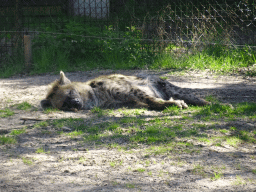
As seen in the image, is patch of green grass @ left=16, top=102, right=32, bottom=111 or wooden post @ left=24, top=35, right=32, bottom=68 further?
wooden post @ left=24, top=35, right=32, bottom=68

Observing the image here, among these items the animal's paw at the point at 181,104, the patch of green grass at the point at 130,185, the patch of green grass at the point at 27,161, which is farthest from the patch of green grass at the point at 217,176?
the animal's paw at the point at 181,104

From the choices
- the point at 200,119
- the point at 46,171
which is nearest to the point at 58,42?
the point at 200,119

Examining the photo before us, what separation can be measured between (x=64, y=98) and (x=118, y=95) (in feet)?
2.93

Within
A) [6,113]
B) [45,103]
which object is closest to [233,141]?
[45,103]

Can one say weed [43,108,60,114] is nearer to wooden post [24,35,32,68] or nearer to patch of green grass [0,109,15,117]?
patch of green grass [0,109,15,117]

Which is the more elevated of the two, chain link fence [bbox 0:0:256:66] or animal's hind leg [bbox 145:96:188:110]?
chain link fence [bbox 0:0:256:66]

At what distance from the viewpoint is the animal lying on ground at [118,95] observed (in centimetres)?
491

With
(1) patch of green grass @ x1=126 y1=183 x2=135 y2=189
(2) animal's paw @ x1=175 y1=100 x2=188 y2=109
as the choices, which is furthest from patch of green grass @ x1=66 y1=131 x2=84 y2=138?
(2) animal's paw @ x1=175 y1=100 x2=188 y2=109

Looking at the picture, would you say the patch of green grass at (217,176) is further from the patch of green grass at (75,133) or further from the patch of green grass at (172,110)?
the patch of green grass at (172,110)

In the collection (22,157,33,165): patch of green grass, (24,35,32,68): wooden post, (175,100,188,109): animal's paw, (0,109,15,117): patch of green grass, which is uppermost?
(24,35,32,68): wooden post

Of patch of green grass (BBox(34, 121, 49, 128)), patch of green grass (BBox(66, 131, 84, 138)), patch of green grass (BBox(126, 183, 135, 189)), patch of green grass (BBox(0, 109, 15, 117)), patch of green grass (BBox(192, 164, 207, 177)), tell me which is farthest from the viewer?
patch of green grass (BBox(0, 109, 15, 117))

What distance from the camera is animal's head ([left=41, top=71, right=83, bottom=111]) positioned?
490 centimetres

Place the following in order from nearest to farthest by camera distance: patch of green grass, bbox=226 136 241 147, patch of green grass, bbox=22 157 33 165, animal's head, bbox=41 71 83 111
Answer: patch of green grass, bbox=22 157 33 165 → patch of green grass, bbox=226 136 241 147 → animal's head, bbox=41 71 83 111

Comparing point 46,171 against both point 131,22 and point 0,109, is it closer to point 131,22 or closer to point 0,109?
point 0,109
